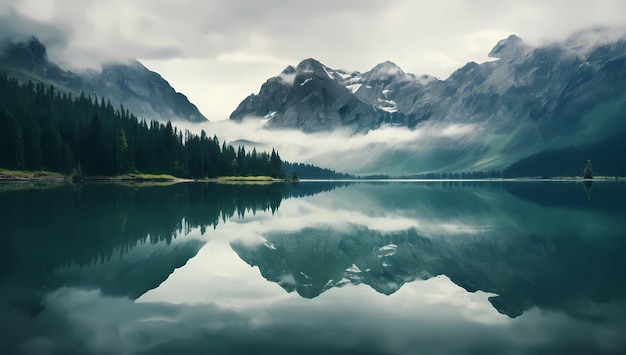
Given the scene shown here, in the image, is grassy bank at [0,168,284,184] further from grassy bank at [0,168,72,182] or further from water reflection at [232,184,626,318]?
water reflection at [232,184,626,318]

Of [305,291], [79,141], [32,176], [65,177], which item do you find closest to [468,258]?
[305,291]

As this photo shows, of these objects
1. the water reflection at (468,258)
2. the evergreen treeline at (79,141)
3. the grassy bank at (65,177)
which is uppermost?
the evergreen treeline at (79,141)

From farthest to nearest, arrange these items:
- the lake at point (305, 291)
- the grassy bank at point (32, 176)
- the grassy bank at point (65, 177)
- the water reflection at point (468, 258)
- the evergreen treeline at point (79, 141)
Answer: the evergreen treeline at point (79, 141) < the grassy bank at point (65, 177) < the grassy bank at point (32, 176) < the water reflection at point (468, 258) < the lake at point (305, 291)

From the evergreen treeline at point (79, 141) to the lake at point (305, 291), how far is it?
115 m

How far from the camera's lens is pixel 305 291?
18125mm

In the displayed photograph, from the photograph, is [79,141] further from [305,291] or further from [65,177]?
[305,291]

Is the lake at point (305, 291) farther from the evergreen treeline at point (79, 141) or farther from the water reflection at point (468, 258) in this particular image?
the evergreen treeline at point (79, 141)

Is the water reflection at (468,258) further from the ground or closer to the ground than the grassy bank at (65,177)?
closer to the ground

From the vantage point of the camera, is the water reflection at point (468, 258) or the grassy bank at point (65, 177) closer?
the water reflection at point (468, 258)

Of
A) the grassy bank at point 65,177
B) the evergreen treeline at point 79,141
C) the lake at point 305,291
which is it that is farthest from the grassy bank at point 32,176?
the lake at point 305,291

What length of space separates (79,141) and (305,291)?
160 m

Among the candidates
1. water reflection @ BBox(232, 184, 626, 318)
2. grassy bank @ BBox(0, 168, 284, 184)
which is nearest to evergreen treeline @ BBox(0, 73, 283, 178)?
grassy bank @ BBox(0, 168, 284, 184)

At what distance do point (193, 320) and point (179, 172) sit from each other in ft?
587

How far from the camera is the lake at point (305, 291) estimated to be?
1226 cm
